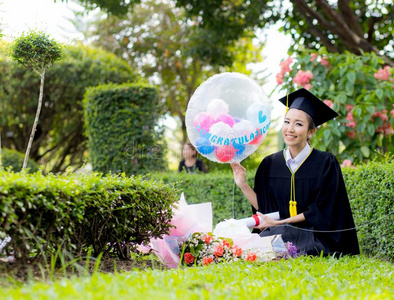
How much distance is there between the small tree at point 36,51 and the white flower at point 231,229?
1.85 m

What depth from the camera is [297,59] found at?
801cm

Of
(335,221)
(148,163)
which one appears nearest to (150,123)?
(148,163)

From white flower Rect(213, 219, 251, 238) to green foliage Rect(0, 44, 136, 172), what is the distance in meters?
7.85

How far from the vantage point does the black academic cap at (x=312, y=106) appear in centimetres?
473

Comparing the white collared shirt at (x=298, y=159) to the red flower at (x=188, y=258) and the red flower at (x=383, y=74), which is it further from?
the red flower at (x=383, y=74)

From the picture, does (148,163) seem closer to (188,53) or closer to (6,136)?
(188,53)

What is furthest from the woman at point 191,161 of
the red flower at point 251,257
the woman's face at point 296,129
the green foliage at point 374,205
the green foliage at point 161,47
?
the green foliage at point 161,47

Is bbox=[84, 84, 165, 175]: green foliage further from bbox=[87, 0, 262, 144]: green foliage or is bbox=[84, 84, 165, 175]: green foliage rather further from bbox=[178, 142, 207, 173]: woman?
bbox=[87, 0, 262, 144]: green foliage

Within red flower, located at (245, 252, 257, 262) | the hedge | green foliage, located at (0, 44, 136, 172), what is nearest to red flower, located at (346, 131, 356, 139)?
the hedge

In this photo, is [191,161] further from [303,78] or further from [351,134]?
[351,134]

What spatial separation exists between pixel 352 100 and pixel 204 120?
374 cm

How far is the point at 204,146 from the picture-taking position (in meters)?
4.51

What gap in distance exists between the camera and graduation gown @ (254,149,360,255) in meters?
4.50

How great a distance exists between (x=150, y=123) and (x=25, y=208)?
6159mm
